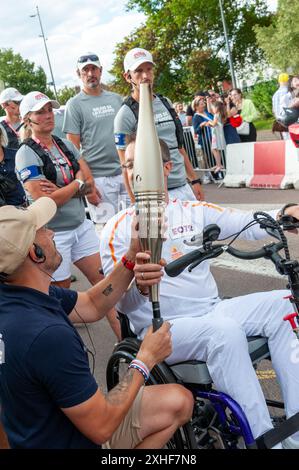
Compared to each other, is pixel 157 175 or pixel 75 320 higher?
pixel 157 175

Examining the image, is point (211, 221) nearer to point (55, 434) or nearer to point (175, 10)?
point (55, 434)

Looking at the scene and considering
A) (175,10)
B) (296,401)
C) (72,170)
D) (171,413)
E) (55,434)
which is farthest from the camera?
(175,10)

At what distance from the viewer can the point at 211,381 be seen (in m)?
2.40

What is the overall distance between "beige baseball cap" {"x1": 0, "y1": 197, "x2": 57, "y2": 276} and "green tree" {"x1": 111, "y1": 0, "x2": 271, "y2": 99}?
4048cm

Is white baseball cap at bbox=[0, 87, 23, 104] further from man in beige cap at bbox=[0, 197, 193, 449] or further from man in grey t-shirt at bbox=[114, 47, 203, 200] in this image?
man in beige cap at bbox=[0, 197, 193, 449]

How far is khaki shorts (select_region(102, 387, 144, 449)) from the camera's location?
2199mm

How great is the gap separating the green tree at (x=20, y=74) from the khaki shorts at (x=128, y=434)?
225 ft

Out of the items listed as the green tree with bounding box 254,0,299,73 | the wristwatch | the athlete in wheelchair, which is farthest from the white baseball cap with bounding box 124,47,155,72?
the green tree with bounding box 254,0,299,73

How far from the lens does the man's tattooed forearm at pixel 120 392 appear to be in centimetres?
199

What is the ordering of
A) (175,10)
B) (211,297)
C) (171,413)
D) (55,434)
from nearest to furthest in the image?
(55,434) → (171,413) → (211,297) → (175,10)

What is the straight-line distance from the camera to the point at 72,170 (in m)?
4.10

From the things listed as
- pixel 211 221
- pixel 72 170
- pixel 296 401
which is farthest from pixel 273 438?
pixel 72 170

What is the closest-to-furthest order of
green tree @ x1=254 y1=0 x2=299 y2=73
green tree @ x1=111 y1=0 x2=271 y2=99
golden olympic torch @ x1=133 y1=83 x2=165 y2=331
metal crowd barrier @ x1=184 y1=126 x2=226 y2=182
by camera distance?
golden olympic torch @ x1=133 y1=83 x2=165 y2=331, metal crowd barrier @ x1=184 y1=126 x2=226 y2=182, green tree @ x1=254 y1=0 x2=299 y2=73, green tree @ x1=111 y1=0 x2=271 y2=99

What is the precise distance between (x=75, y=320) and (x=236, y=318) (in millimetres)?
778
